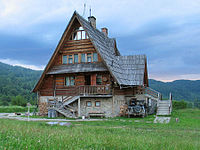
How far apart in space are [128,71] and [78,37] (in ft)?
21.5

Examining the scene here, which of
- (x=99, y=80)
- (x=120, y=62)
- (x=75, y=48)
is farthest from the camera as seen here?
(x=120, y=62)

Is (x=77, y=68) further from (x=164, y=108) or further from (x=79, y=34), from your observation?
(x=164, y=108)

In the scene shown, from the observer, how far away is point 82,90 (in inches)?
844

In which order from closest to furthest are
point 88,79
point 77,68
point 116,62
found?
point 77,68 → point 88,79 → point 116,62

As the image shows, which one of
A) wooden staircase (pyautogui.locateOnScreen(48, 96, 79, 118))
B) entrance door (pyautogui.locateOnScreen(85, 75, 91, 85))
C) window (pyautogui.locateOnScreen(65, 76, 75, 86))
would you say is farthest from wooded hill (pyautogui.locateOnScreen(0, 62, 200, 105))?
wooden staircase (pyautogui.locateOnScreen(48, 96, 79, 118))

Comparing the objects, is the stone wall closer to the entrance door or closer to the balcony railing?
the balcony railing

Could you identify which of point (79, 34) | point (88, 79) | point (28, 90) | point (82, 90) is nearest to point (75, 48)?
point (79, 34)

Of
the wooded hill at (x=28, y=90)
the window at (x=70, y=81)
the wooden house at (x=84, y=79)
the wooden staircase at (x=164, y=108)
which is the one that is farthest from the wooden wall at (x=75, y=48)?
the wooded hill at (x=28, y=90)

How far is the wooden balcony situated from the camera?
2081 cm

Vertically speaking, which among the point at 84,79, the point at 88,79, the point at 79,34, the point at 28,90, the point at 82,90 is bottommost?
the point at 82,90

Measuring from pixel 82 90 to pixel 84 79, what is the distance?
4.85ft

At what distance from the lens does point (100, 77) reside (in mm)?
22094

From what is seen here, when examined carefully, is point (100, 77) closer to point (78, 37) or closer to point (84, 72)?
point (84, 72)

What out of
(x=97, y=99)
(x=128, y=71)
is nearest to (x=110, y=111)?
(x=97, y=99)
